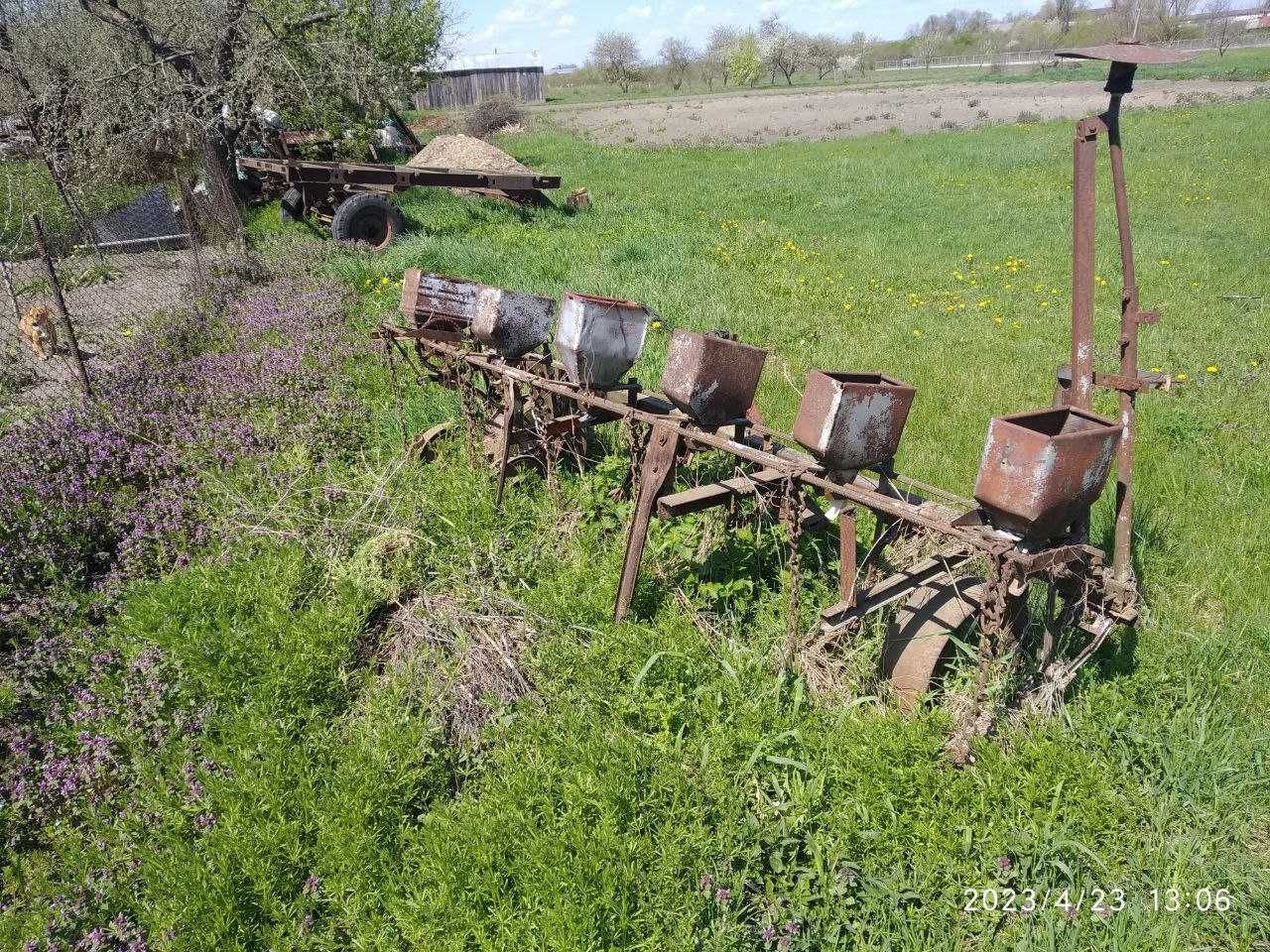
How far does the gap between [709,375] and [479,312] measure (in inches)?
72.6

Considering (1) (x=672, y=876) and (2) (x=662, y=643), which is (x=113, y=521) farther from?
(1) (x=672, y=876)

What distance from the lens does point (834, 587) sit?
4102 mm

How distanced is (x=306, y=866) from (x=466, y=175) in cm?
1243

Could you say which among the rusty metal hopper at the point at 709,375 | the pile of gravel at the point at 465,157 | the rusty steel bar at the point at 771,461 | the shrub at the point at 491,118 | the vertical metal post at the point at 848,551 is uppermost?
the shrub at the point at 491,118

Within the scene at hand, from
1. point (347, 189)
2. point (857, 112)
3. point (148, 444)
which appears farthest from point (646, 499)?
point (857, 112)

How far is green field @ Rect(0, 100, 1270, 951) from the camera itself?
261 centimetres

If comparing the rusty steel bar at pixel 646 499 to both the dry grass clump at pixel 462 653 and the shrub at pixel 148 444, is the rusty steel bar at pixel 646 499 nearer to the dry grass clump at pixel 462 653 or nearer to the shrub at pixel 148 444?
the dry grass clump at pixel 462 653

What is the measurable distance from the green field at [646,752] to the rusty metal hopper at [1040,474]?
0.89 meters

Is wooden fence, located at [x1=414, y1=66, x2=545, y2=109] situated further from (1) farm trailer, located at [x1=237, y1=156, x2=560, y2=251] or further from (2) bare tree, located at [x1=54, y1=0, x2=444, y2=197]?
(1) farm trailer, located at [x1=237, y1=156, x2=560, y2=251]

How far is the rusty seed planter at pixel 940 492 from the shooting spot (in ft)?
8.93

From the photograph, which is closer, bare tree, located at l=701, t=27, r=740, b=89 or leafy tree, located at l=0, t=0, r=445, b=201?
leafy tree, located at l=0, t=0, r=445, b=201

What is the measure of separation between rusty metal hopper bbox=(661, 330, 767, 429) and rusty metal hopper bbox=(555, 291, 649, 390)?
579mm
